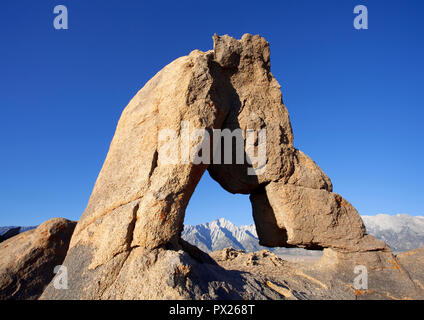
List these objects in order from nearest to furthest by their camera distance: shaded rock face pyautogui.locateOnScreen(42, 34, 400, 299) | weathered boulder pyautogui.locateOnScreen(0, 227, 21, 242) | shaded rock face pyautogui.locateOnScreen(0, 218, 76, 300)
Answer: shaded rock face pyautogui.locateOnScreen(42, 34, 400, 299)
shaded rock face pyautogui.locateOnScreen(0, 218, 76, 300)
weathered boulder pyautogui.locateOnScreen(0, 227, 21, 242)

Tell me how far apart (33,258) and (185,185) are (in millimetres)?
3813

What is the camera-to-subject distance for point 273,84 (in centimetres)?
898

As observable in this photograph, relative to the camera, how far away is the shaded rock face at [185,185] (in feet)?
16.7

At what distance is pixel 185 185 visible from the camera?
6.00 metres

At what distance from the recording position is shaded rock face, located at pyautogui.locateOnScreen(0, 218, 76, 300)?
18.8 ft

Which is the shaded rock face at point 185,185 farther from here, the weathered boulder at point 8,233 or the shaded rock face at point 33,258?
the weathered boulder at point 8,233

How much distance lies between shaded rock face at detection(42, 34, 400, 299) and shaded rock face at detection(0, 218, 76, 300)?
2.58ft

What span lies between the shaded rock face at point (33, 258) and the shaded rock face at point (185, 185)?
2.58ft

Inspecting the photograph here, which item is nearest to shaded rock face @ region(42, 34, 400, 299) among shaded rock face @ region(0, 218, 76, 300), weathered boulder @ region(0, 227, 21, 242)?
shaded rock face @ region(0, 218, 76, 300)

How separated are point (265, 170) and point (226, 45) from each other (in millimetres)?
3892

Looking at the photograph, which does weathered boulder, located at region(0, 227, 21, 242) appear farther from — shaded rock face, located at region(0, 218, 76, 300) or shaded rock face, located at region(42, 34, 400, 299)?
shaded rock face, located at region(42, 34, 400, 299)
